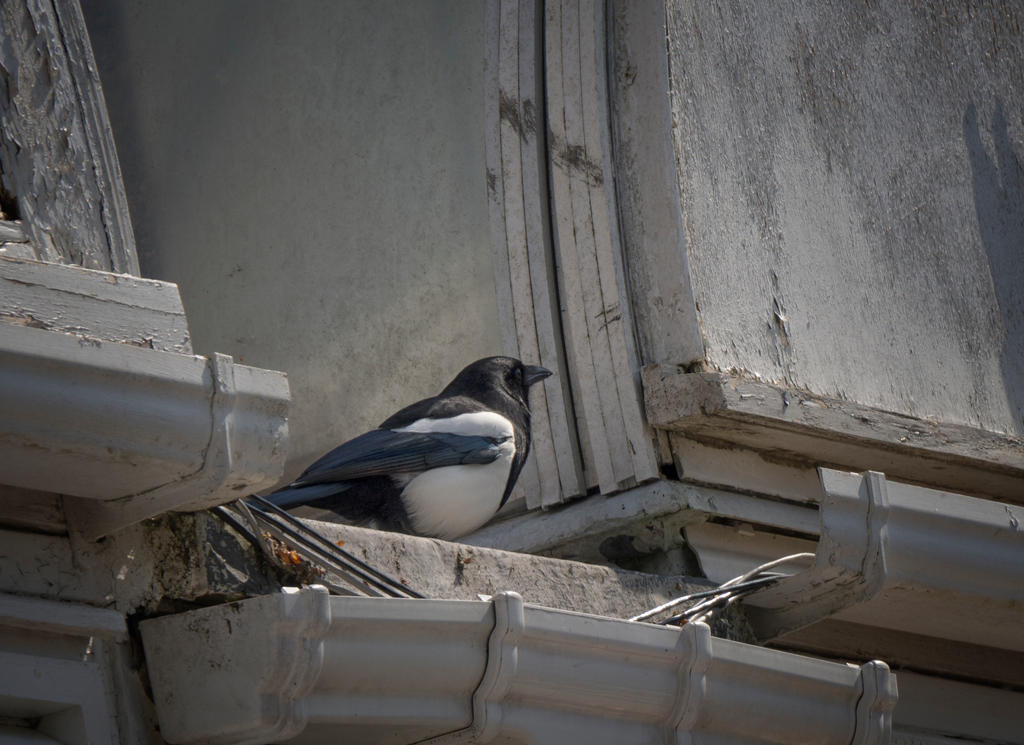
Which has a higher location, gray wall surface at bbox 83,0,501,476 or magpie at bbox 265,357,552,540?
gray wall surface at bbox 83,0,501,476

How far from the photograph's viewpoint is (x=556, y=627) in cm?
265

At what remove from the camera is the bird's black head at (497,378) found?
14.3ft

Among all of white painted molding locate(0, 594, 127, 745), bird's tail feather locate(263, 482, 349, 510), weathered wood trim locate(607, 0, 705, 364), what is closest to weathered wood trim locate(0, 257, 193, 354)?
white painted molding locate(0, 594, 127, 745)

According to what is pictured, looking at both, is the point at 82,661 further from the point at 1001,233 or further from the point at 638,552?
the point at 1001,233

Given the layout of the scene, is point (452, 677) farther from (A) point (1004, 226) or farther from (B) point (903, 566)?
(A) point (1004, 226)

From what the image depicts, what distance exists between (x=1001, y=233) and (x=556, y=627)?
3.33m

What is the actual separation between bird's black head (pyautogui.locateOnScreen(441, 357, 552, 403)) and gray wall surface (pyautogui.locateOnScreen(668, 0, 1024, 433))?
0.61m

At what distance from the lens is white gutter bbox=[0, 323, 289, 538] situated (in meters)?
2.12

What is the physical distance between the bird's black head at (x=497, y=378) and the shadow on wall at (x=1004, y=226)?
5.72ft

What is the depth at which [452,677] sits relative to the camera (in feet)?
8.32

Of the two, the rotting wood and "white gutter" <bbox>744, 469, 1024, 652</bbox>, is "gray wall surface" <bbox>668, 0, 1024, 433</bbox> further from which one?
"white gutter" <bbox>744, 469, 1024, 652</bbox>

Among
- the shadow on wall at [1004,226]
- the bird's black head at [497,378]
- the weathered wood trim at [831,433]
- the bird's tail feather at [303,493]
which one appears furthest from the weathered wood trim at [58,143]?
the shadow on wall at [1004,226]

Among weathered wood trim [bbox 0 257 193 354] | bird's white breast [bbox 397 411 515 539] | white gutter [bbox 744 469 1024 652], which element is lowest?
white gutter [bbox 744 469 1024 652]

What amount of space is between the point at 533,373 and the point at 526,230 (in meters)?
0.43
